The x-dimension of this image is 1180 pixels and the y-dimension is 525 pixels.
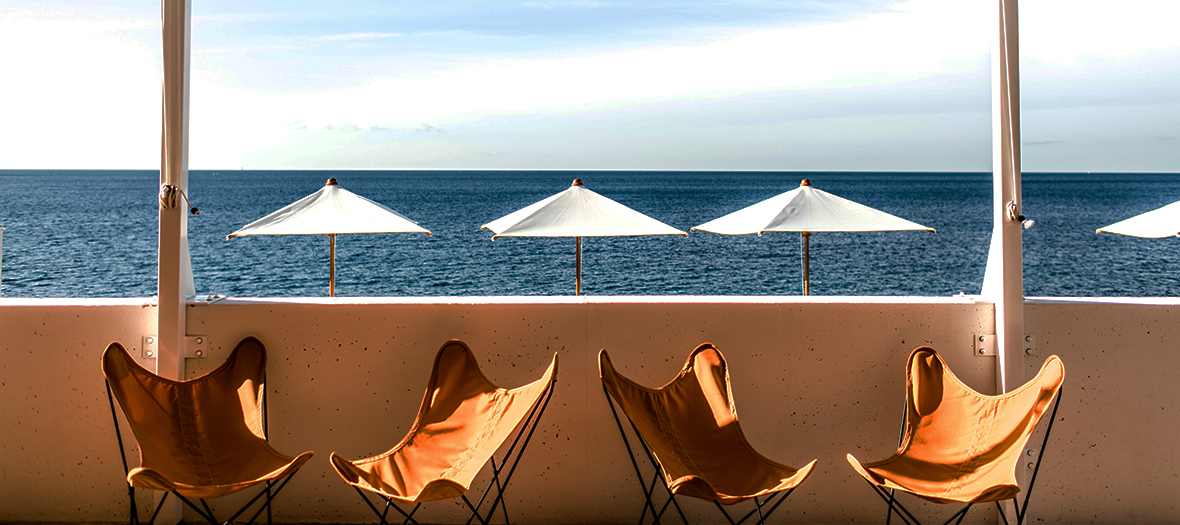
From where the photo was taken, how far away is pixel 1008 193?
8.12 ft

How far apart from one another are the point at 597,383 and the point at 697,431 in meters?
0.39

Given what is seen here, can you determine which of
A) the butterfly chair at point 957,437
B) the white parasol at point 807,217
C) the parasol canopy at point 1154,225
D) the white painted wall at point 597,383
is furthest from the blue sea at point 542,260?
the butterfly chair at point 957,437

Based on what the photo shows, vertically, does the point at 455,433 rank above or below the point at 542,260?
below

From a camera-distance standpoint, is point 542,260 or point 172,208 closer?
point 172,208

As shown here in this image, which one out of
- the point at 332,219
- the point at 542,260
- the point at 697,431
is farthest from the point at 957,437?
the point at 542,260

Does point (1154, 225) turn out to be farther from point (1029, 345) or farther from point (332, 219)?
point (332, 219)

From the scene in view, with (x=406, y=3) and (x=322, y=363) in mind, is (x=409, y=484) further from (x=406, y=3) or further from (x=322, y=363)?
(x=406, y=3)

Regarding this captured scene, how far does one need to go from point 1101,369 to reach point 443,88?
59.7m

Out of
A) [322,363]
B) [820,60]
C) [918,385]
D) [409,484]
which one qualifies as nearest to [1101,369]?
[918,385]

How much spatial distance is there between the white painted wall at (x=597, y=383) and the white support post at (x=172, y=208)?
7cm

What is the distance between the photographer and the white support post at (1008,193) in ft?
8.06

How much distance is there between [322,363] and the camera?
2520 mm

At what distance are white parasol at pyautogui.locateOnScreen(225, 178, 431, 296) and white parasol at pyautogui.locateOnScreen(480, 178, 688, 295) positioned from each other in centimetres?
51

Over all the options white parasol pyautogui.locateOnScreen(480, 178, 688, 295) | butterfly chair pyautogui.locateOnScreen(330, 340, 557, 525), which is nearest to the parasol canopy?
white parasol pyautogui.locateOnScreen(480, 178, 688, 295)
